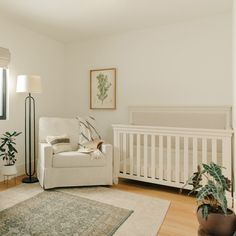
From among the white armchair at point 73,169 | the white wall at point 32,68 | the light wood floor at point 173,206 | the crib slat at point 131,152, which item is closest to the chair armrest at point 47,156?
the white armchair at point 73,169

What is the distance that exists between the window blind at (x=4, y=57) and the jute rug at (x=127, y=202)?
1703 millimetres

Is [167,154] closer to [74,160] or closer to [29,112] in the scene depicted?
[74,160]

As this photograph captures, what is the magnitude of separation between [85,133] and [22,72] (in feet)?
4.58

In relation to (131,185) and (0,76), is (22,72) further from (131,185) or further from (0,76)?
(131,185)

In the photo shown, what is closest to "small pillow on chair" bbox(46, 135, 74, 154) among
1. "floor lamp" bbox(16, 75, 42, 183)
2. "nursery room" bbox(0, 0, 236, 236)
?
"nursery room" bbox(0, 0, 236, 236)

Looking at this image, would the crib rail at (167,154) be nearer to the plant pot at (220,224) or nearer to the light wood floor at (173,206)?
the light wood floor at (173,206)

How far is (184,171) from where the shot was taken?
2.74 meters

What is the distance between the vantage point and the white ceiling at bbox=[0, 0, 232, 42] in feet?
9.05

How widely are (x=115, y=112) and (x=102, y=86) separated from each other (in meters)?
0.54

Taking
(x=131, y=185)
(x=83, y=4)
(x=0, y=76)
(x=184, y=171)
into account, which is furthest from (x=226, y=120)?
(x=0, y=76)

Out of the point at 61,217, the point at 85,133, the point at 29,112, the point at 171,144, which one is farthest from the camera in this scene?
the point at 85,133

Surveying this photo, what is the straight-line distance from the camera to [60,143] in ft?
10.2

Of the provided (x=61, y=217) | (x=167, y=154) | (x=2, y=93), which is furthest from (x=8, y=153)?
(x=167, y=154)

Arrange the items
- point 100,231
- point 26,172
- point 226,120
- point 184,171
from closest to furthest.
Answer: point 100,231 → point 184,171 → point 226,120 → point 26,172
